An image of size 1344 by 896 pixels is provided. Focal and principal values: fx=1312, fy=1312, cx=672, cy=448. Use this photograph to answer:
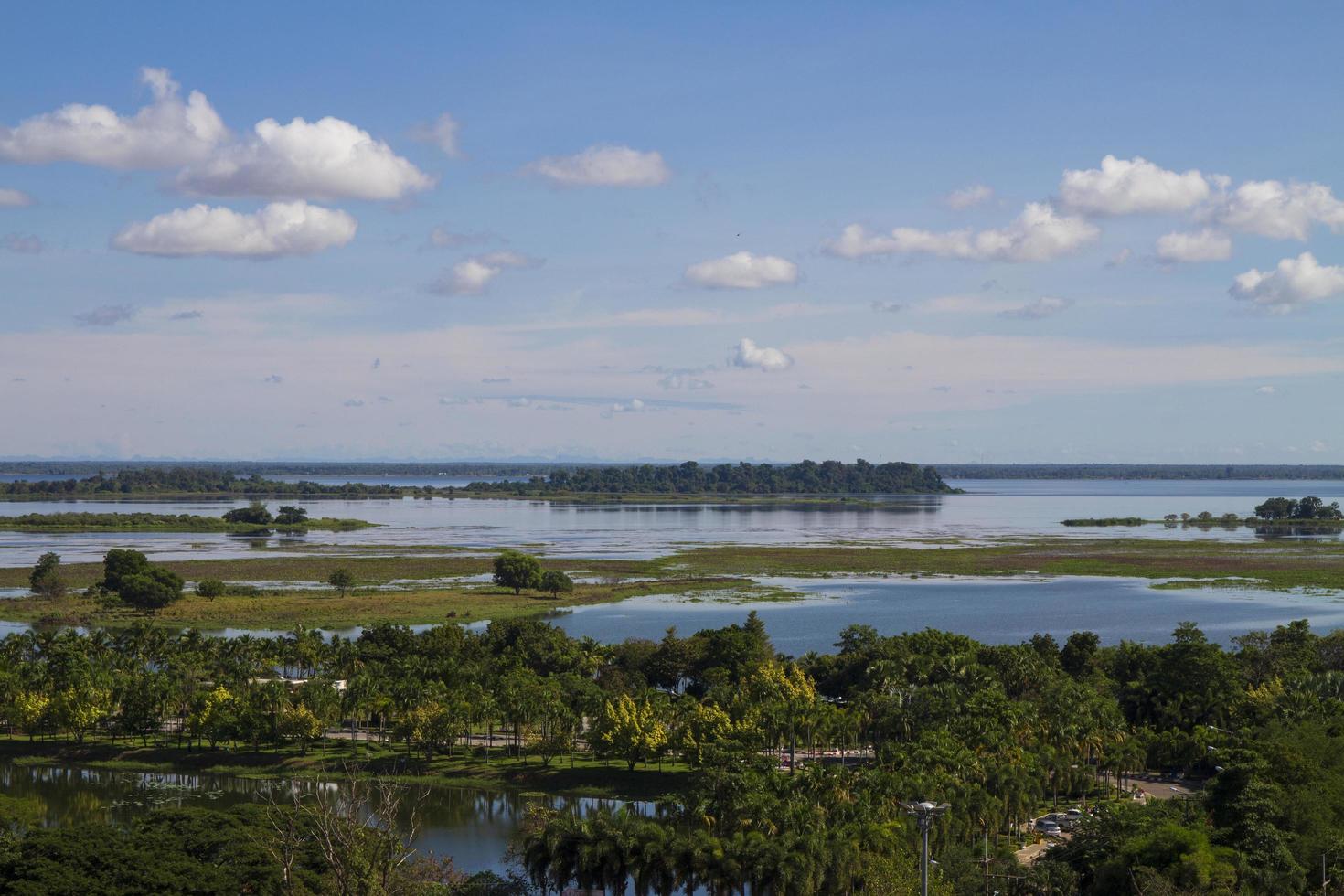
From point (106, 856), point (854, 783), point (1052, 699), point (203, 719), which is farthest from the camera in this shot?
point (203, 719)

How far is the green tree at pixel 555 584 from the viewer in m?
113

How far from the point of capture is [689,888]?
134 ft

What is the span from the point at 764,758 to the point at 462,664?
26.8 meters

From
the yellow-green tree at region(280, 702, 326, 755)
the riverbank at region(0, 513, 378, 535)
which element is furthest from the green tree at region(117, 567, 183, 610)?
the riverbank at region(0, 513, 378, 535)

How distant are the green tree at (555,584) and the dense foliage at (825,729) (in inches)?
1367

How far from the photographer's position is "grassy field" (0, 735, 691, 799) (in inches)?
2199

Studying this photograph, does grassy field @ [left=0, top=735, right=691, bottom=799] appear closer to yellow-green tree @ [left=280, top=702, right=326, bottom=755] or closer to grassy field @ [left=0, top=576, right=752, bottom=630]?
yellow-green tree @ [left=280, top=702, right=326, bottom=755]

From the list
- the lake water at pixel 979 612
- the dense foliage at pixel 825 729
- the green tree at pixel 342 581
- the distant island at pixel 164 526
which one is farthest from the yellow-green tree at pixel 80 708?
the distant island at pixel 164 526

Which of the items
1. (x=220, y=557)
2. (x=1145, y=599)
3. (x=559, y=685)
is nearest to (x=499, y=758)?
(x=559, y=685)

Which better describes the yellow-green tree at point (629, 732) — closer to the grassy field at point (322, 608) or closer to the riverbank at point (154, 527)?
the grassy field at point (322, 608)

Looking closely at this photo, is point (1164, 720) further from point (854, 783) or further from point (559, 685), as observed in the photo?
point (559, 685)

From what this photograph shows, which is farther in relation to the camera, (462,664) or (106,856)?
(462,664)

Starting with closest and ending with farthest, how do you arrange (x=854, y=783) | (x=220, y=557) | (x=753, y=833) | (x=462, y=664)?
(x=753, y=833)
(x=854, y=783)
(x=462, y=664)
(x=220, y=557)

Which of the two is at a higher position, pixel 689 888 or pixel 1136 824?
pixel 1136 824
